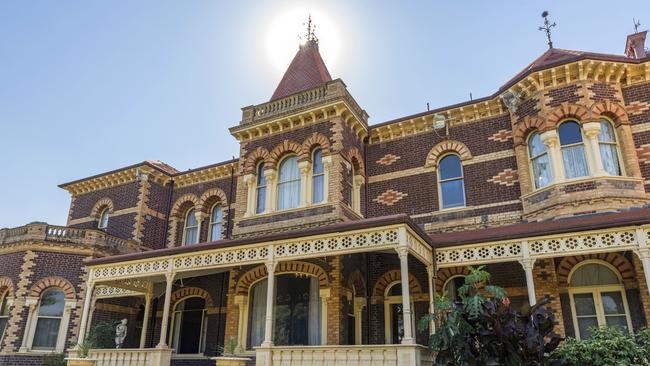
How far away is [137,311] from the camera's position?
19.4 metres

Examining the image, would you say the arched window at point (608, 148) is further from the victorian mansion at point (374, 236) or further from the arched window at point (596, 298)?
the arched window at point (596, 298)

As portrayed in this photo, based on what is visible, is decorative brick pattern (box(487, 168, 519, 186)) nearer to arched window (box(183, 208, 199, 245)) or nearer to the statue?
arched window (box(183, 208, 199, 245))

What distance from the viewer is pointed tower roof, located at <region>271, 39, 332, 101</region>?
1867 centimetres

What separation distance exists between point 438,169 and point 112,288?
1212cm

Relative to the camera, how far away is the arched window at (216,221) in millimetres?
20219

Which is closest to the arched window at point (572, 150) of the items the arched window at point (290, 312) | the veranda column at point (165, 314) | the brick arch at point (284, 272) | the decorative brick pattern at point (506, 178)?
the decorative brick pattern at point (506, 178)

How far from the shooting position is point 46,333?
17203mm

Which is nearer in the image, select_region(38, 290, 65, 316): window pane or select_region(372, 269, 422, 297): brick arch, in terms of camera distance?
select_region(372, 269, 422, 297): brick arch

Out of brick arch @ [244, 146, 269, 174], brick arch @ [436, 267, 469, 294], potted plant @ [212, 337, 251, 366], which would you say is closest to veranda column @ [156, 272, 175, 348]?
potted plant @ [212, 337, 251, 366]

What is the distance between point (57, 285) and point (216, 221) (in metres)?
6.29

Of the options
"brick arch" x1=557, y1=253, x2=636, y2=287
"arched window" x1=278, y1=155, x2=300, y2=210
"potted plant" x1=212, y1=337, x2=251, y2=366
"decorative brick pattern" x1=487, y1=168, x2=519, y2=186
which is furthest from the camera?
"arched window" x1=278, y1=155, x2=300, y2=210

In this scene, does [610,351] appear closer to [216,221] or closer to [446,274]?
[446,274]

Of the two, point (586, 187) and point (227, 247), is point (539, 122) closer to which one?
point (586, 187)

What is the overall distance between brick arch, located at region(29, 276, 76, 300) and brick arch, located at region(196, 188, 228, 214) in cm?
562
